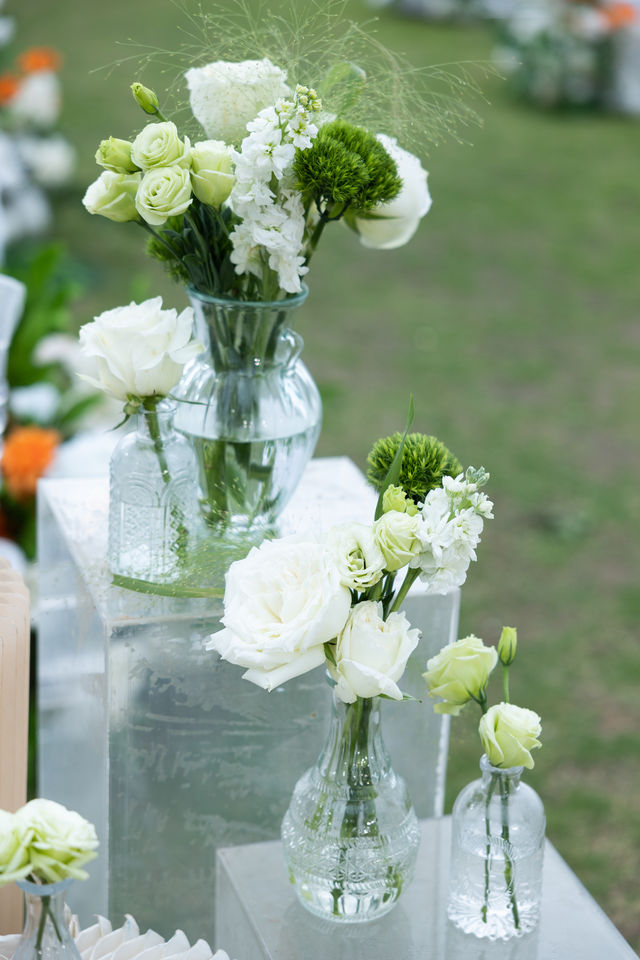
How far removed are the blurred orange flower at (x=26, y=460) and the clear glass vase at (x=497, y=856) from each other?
4.43 ft

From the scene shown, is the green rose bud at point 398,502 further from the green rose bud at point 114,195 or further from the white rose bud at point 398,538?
the green rose bud at point 114,195

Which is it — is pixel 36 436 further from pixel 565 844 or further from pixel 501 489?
pixel 501 489

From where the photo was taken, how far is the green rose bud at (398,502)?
1.09 m

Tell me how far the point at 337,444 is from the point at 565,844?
1.69m

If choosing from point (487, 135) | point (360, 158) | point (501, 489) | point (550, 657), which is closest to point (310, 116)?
point (360, 158)

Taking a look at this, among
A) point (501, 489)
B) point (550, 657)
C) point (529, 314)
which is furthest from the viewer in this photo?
point (529, 314)

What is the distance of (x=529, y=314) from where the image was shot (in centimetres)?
481

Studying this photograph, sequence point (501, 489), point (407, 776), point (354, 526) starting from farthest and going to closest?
point (501, 489), point (407, 776), point (354, 526)

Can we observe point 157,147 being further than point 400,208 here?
No

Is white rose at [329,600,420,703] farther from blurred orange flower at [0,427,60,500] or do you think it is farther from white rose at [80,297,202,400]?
blurred orange flower at [0,427,60,500]

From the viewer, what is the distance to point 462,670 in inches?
45.8

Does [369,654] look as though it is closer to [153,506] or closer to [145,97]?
[153,506]

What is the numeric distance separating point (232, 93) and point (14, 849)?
0.74 metres

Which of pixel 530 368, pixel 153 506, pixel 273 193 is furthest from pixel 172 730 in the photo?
pixel 530 368
